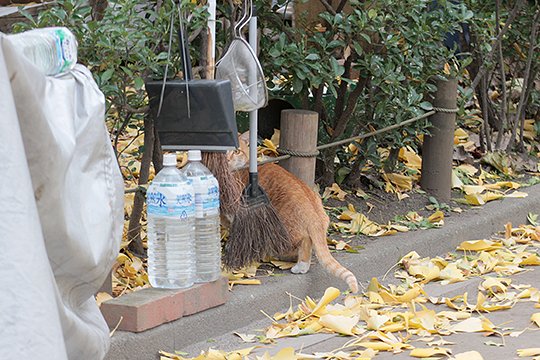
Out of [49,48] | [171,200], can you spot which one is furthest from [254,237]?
[49,48]

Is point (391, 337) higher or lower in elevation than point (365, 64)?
lower

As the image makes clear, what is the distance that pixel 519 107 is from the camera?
307 inches

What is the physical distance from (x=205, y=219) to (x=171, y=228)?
0.19 m

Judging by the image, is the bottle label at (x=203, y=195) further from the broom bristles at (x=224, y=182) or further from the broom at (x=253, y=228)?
the broom at (x=253, y=228)

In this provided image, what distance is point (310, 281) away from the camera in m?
5.03

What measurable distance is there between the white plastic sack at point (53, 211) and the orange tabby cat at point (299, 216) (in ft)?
9.31

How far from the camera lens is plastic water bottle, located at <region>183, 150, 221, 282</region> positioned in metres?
4.37

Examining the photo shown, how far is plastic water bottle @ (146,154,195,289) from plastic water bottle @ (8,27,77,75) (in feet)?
6.87

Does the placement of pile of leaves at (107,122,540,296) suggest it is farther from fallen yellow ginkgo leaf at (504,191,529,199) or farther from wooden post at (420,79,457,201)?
wooden post at (420,79,457,201)

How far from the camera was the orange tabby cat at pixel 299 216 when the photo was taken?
5.00m

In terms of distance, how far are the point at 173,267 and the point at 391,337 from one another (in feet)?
3.36

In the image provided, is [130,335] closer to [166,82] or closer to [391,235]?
[166,82]

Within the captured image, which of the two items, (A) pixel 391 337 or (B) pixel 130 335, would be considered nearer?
(B) pixel 130 335

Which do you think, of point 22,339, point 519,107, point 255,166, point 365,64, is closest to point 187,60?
point 255,166
